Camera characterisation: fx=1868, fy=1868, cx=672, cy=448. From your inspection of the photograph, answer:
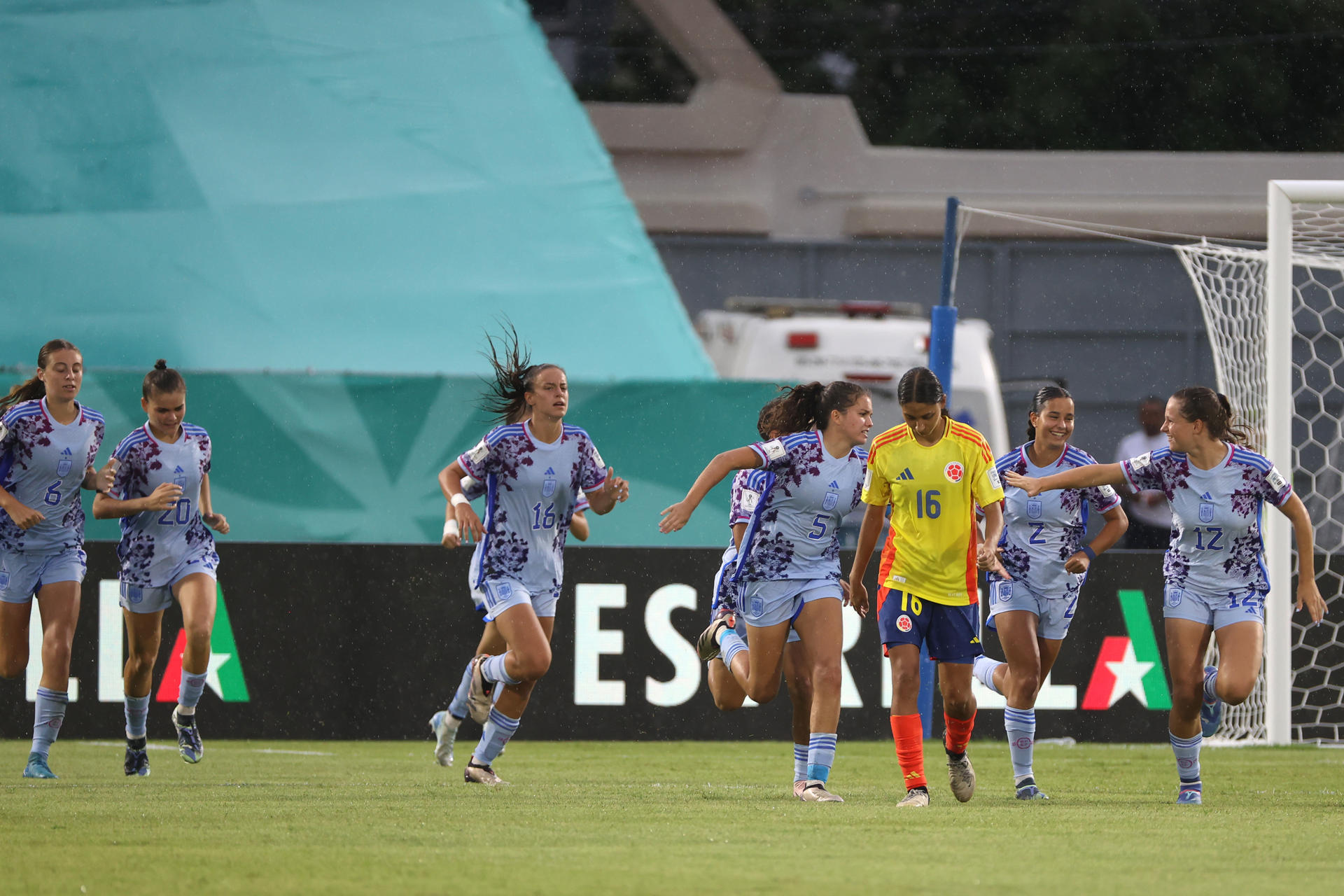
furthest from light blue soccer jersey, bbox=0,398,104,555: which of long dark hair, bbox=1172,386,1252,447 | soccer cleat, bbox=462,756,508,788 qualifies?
long dark hair, bbox=1172,386,1252,447

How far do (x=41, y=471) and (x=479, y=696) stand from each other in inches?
102

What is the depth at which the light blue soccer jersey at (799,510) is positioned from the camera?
866 centimetres

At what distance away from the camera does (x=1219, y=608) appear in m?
8.64

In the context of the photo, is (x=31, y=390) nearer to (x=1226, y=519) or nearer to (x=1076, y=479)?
(x=1076, y=479)

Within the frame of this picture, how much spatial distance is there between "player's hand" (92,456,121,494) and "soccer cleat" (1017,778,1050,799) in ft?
16.0

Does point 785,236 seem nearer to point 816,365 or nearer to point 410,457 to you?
point 816,365

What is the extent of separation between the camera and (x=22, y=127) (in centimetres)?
1678

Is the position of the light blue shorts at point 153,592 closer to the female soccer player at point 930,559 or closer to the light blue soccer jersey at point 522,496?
the light blue soccer jersey at point 522,496

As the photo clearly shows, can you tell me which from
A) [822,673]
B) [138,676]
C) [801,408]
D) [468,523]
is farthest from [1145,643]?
[138,676]

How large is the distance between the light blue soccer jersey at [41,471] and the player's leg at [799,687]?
150 inches

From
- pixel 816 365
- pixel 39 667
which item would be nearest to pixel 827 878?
pixel 39 667

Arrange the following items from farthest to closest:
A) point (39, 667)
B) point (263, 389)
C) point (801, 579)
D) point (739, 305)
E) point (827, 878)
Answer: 1. point (739, 305)
2. point (263, 389)
3. point (39, 667)
4. point (801, 579)
5. point (827, 878)

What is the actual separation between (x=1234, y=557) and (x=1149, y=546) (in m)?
8.35

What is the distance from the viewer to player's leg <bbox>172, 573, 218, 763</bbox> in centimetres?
983
